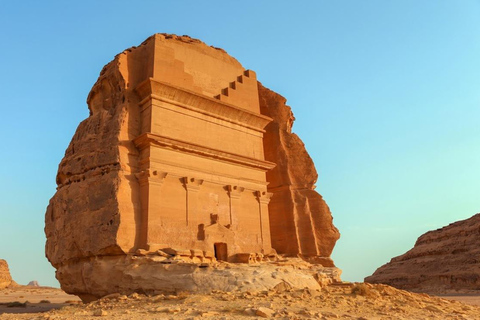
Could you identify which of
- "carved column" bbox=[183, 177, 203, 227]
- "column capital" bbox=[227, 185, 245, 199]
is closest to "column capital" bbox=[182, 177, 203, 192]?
"carved column" bbox=[183, 177, 203, 227]

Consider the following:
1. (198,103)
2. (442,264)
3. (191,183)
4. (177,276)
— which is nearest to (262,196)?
(191,183)

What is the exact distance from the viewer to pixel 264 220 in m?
16.7

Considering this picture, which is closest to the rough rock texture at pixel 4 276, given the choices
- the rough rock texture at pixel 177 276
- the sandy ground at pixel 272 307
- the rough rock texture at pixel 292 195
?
the rough rock texture at pixel 292 195

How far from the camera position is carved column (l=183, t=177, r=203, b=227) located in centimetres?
1423

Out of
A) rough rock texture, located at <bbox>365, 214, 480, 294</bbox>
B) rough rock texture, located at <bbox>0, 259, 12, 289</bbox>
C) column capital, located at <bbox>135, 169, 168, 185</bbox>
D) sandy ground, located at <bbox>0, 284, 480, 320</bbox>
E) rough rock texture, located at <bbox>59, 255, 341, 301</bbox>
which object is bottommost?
sandy ground, located at <bbox>0, 284, 480, 320</bbox>

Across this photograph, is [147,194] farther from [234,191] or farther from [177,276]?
[234,191]

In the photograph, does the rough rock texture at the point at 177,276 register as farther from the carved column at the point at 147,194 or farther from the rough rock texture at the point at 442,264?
the rough rock texture at the point at 442,264

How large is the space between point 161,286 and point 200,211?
355 centimetres

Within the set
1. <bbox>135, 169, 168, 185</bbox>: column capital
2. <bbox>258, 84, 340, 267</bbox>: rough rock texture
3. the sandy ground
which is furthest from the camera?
<bbox>258, 84, 340, 267</bbox>: rough rock texture

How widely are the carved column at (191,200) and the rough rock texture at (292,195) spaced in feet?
16.5

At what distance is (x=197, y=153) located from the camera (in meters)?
15.1

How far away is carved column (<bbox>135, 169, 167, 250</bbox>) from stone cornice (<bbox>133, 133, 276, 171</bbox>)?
0.99 metres

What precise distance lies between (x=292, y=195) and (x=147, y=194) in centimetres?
741

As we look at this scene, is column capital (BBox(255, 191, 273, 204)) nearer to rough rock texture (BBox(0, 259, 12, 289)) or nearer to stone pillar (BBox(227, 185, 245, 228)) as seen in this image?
stone pillar (BBox(227, 185, 245, 228))
